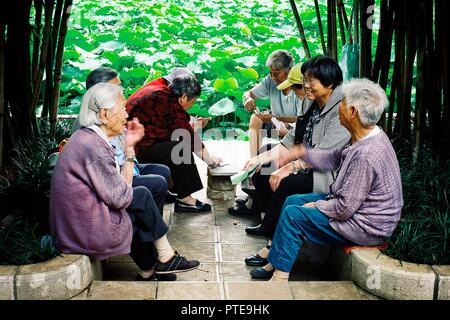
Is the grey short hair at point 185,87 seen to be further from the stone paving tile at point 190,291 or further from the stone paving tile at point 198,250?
the stone paving tile at point 190,291

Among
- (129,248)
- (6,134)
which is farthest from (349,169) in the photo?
(6,134)

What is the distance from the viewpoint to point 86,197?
3076mm

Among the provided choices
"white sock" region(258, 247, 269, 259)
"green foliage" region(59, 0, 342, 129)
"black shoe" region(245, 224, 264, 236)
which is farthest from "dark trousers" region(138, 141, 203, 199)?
"green foliage" region(59, 0, 342, 129)

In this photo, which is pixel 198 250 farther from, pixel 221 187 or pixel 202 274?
pixel 221 187

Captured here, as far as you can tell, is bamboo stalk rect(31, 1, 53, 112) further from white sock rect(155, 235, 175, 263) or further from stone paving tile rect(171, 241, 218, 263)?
white sock rect(155, 235, 175, 263)

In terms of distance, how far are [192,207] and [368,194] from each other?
1.88 meters

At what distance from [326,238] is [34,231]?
1.50m

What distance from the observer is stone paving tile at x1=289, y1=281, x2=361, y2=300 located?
10.2ft

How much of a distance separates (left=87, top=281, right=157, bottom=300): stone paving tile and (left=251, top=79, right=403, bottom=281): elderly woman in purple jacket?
686 millimetres

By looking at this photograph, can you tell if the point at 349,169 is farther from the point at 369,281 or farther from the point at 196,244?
the point at 196,244

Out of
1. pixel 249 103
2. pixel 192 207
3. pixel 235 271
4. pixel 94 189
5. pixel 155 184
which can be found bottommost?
pixel 235 271

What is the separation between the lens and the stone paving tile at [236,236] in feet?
13.9

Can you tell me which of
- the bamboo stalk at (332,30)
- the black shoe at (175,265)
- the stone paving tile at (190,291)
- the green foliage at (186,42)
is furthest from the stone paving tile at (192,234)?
the green foliage at (186,42)

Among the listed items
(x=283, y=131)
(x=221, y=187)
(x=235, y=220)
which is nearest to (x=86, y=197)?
(x=235, y=220)
